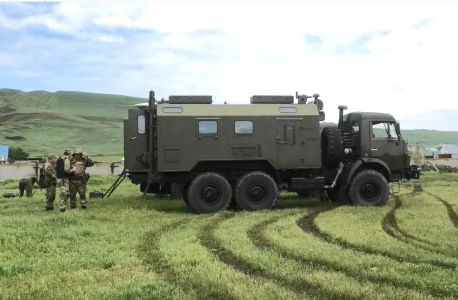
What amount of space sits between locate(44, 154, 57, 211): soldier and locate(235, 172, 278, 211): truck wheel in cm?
541

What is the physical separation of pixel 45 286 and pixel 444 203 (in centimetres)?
1251

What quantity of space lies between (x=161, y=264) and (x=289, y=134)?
7311 mm

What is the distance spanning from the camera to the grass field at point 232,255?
6.14 meters

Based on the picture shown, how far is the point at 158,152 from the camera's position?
13414 millimetres

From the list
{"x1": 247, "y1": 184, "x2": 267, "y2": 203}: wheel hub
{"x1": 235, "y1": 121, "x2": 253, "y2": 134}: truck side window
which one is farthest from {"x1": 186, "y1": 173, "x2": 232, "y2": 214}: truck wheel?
{"x1": 235, "y1": 121, "x2": 253, "y2": 134}: truck side window

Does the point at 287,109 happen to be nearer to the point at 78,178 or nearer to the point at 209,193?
the point at 209,193

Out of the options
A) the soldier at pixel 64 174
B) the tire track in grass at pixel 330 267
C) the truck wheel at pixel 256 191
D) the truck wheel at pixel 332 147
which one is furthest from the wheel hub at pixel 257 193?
Answer: the soldier at pixel 64 174

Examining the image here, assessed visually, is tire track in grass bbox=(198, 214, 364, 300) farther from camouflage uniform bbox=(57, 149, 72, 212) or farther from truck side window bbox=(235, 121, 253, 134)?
camouflage uniform bbox=(57, 149, 72, 212)

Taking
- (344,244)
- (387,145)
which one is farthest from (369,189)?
(344,244)

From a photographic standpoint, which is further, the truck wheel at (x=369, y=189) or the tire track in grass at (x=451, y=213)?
the truck wheel at (x=369, y=189)

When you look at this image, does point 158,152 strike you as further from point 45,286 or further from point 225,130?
point 45,286

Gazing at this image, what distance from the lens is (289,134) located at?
14.0 metres

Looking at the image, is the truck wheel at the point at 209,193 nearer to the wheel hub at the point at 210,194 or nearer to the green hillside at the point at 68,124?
the wheel hub at the point at 210,194

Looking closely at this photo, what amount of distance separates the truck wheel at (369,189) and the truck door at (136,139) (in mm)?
6041
